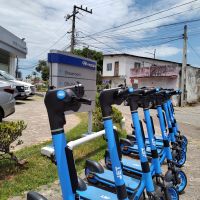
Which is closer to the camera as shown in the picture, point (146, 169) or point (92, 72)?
point (146, 169)

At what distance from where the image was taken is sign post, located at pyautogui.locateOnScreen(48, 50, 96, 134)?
568 centimetres

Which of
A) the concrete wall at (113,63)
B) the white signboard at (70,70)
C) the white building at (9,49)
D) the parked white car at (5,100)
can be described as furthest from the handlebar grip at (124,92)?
the concrete wall at (113,63)

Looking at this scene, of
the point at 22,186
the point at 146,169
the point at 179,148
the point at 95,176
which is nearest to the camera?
the point at 146,169

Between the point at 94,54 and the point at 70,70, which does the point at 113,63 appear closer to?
the point at 94,54

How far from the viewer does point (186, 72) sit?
26.9 metres

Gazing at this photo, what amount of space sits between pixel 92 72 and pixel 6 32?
1514cm

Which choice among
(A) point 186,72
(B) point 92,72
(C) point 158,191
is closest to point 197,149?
(B) point 92,72

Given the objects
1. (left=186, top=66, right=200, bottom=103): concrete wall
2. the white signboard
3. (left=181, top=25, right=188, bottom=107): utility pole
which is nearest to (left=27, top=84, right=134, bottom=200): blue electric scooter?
the white signboard

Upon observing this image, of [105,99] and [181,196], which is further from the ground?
[105,99]

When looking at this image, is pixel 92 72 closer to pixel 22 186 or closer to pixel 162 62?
pixel 22 186

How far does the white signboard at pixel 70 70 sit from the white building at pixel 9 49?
14.0 metres

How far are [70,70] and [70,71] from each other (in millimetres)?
21

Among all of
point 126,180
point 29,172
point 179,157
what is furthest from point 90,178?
point 179,157

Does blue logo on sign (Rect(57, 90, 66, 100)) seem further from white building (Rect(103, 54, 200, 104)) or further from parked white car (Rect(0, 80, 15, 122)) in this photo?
white building (Rect(103, 54, 200, 104))
